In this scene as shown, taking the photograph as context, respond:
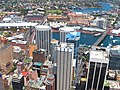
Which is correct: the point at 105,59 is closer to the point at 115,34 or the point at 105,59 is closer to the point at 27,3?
the point at 115,34

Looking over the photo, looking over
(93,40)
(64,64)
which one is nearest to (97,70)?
(64,64)

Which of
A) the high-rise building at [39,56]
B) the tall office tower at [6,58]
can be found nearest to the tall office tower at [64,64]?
the high-rise building at [39,56]

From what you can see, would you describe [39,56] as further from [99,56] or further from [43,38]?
[99,56]

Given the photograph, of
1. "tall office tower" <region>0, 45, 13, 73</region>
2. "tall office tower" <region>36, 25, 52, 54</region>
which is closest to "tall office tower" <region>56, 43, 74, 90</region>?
"tall office tower" <region>0, 45, 13, 73</region>

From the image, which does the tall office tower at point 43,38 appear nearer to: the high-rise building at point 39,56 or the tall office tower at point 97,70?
the high-rise building at point 39,56

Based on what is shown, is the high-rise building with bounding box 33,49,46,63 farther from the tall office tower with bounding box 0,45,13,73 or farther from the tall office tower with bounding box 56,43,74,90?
the tall office tower with bounding box 56,43,74,90

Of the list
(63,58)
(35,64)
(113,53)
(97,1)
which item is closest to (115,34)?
(113,53)
